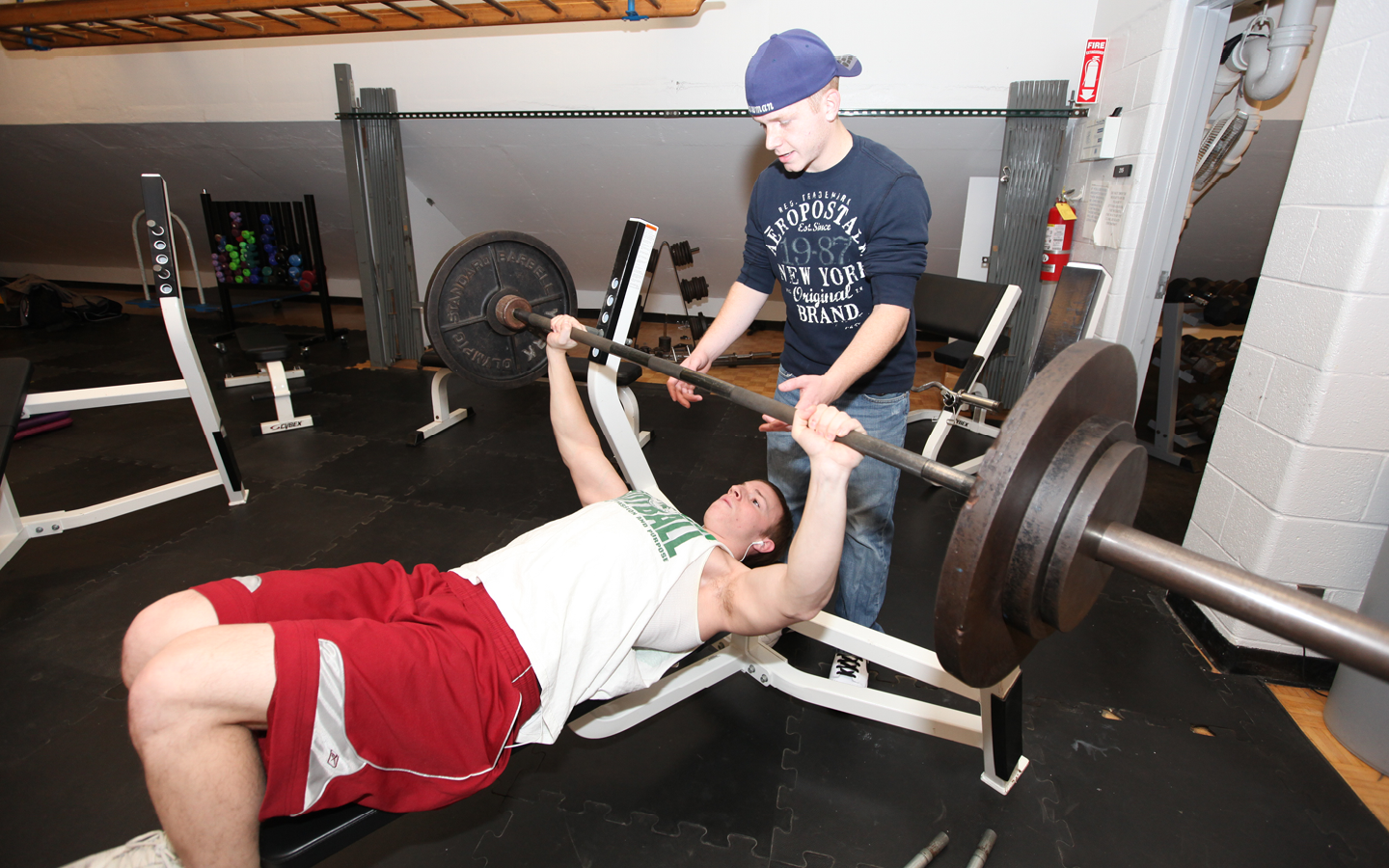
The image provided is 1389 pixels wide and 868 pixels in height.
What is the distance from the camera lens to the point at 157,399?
2.40 metres

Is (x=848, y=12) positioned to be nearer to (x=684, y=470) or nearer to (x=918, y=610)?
(x=684, y=470)

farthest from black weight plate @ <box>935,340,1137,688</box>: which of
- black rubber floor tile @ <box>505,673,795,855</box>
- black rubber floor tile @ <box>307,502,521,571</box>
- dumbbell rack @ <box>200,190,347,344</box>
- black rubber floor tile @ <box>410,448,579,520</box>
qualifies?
dumbbell rack @ <box>200,190,347,344</box>

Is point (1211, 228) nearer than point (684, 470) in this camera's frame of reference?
No

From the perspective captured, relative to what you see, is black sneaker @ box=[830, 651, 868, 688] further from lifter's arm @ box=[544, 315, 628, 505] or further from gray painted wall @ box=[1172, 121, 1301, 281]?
gray painted wall @ box=[1172, 121, 1301, 281]

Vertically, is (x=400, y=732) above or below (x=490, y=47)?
below

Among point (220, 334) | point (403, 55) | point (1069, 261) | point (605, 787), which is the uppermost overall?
point (403, 55)

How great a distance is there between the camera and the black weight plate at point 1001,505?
2.29 feet

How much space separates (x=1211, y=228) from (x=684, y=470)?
373cm

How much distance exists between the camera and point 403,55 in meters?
3.89

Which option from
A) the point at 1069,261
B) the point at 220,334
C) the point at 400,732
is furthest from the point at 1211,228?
the point at 220,334

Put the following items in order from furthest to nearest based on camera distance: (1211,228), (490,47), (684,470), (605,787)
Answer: (1211,228), (490,47), (684,470), (605,787)

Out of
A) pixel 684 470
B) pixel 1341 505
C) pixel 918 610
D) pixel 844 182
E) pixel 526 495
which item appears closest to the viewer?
pixel 844 182

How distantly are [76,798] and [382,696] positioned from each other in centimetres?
104

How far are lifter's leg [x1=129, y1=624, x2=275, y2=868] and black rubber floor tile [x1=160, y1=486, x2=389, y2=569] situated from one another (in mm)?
1530
